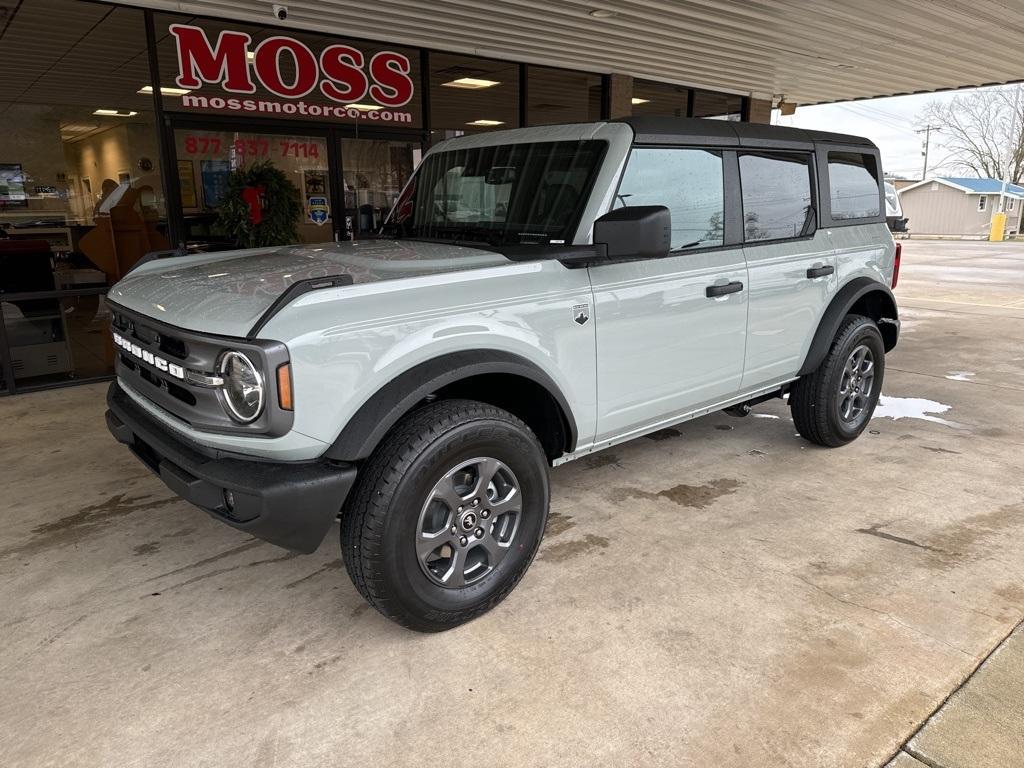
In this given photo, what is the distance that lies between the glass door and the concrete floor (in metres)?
4.36

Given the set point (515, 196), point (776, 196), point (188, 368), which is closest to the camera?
point (188, 368)

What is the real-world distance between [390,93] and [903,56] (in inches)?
272

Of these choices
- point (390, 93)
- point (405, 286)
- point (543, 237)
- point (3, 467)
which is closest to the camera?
point (405, 286)

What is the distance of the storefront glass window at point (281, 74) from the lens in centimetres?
646

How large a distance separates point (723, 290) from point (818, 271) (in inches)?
35.3

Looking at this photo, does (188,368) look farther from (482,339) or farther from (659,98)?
(659,98)

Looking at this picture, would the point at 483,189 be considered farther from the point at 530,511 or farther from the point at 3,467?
the point at 3,467

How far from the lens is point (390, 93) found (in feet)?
25.7

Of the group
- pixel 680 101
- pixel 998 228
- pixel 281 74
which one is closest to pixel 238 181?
pixel 281 74

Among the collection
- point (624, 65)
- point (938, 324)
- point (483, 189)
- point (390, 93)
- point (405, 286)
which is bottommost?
point (938, 324)

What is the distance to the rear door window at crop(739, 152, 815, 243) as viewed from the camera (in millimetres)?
3646

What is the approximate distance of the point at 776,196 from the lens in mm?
3809

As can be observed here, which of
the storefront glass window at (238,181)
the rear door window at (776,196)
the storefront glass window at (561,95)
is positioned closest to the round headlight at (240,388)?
the rear door window at (776,196)

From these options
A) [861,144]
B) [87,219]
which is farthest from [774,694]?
[87,219]
